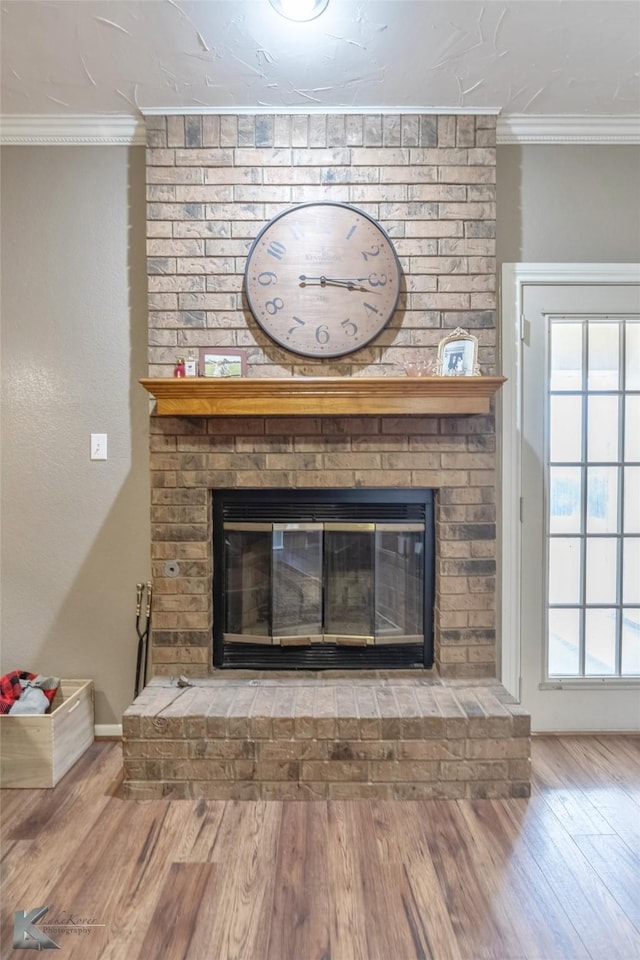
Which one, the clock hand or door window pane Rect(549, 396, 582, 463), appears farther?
door window pane Rect(549, 396, 582, 463)

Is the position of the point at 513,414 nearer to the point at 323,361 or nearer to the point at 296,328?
the point at 323,361

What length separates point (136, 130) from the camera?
218cm

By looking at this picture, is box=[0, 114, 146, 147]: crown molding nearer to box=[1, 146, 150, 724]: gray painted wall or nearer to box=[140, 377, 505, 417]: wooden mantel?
box=[1, 146, 150, 724]: gray painted wall

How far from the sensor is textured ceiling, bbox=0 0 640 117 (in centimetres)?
162

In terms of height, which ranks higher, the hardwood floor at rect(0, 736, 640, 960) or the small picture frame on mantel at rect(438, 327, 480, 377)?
the small picture frame on mantel at rect(438, 327, 480, 377)

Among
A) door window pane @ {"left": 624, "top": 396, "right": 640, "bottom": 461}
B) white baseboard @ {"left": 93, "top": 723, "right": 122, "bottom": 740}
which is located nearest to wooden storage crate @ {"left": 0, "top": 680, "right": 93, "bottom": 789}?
white baseboard @ {"left": 93, "top": 723, "right": 122, "bottom": 740}

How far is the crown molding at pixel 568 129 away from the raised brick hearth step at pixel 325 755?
7.45 feet

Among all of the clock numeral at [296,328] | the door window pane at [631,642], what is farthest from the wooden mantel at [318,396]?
the door window pane at [631,642]

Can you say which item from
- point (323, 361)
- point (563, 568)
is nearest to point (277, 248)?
point (323, 361)

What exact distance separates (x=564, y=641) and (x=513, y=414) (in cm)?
101

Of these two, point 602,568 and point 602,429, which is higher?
point 602,429

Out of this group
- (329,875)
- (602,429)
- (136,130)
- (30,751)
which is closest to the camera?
(329,875)

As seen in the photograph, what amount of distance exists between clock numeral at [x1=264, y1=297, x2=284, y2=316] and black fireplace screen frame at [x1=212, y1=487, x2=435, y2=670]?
28.0 inches

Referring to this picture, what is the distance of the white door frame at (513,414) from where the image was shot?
222 centimetres
